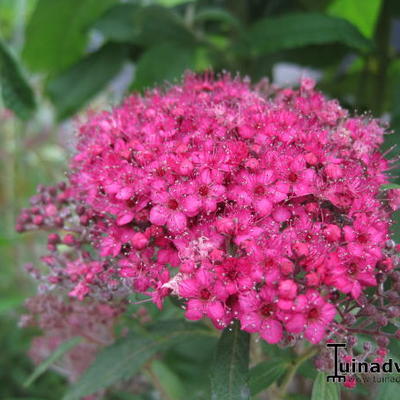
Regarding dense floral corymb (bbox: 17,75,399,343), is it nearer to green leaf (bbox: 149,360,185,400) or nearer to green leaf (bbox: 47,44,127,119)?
green leaf (bbox: 149,360,185,400)

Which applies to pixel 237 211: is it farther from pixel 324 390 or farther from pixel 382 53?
pixel 382 53

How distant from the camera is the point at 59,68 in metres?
1.91

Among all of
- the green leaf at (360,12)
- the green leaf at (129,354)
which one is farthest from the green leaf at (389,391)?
the green leaf at (360,12)

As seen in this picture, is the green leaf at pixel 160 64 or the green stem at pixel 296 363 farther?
the green leaf at pixel 160 64

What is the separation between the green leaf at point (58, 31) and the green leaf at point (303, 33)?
1.94ft

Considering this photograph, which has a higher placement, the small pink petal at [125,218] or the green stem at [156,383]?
the small pink petal at [125,218]

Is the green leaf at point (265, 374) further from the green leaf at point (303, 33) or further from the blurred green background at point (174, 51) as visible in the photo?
the green leaf at point (303, 33)

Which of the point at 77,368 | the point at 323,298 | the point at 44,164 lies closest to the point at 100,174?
the point at 323,298

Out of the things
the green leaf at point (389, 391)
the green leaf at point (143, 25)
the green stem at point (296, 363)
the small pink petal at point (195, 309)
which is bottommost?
the green leaf at point (389, 391)

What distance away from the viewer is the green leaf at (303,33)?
1.41 meters

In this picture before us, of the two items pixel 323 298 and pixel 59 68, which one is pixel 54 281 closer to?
pixel 323 298

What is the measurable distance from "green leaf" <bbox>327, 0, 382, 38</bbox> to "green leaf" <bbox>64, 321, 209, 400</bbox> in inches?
38.1

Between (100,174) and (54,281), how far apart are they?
22cm

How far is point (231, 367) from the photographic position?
2.86ft
